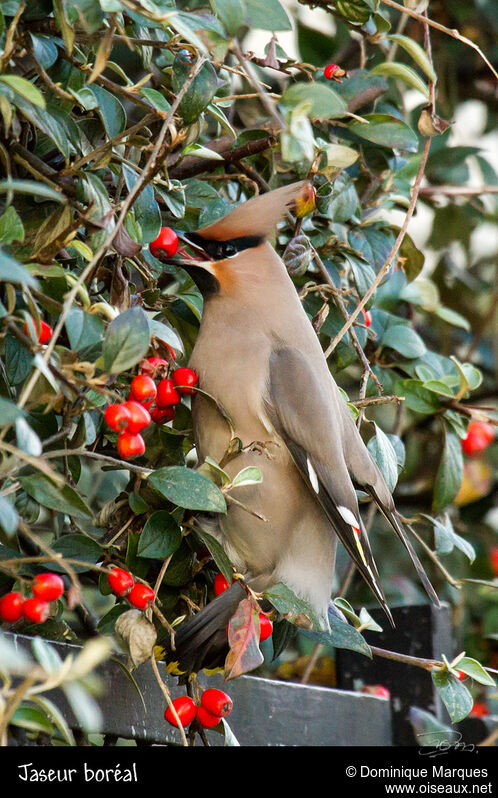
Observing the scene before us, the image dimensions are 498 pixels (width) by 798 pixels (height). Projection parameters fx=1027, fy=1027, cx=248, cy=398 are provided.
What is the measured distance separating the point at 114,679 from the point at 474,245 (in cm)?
253

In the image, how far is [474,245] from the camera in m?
3.75

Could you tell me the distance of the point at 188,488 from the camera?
1.41 metres

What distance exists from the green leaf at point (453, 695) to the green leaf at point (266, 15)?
1.11 m

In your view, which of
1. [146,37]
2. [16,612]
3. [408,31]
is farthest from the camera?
[408,31]

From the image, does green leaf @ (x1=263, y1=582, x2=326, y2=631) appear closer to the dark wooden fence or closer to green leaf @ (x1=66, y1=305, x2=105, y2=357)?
the dark wooden fence

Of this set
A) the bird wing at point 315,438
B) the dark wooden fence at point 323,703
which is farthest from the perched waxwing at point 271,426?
the dark wooden fence at point 323,703

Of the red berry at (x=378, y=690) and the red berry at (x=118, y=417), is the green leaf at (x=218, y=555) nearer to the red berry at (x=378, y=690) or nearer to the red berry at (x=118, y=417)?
the red berry at (x=118, y=417)

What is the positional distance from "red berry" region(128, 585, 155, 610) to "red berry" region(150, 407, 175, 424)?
29 cm

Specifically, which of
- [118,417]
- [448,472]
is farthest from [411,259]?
[118,417]

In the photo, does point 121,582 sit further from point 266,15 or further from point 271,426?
point 266,15

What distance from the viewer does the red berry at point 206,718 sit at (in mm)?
1656
